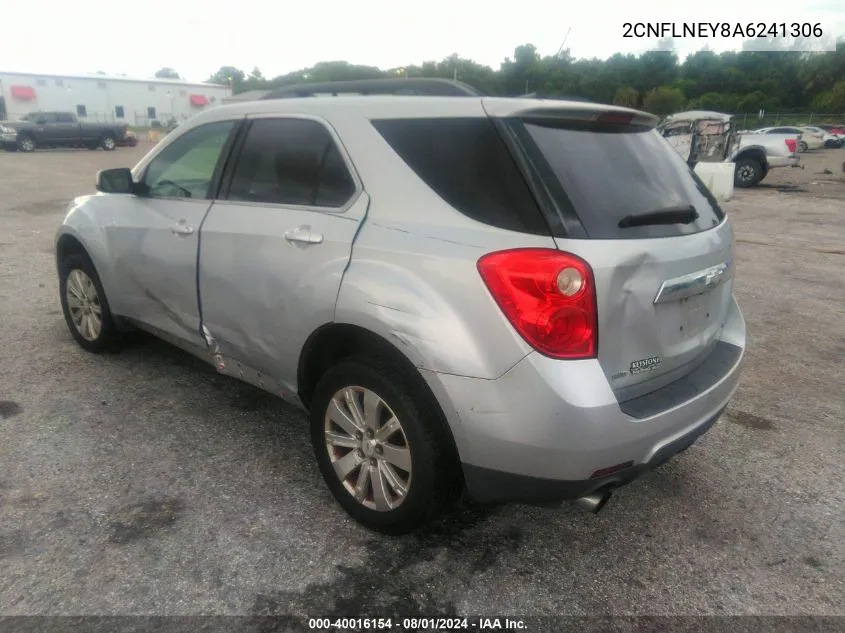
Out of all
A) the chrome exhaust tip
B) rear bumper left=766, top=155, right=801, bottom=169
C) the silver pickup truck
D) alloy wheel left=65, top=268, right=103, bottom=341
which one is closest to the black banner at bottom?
the chrome exhaust tip

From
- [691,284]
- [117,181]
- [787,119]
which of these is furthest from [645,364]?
[787,119]

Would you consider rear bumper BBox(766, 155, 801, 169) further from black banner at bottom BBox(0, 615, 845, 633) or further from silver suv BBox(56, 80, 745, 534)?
black banner at bottom BBox(0, 615, 845, 633)

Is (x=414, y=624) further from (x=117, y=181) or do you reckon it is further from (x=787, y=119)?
(x=787, y=119)

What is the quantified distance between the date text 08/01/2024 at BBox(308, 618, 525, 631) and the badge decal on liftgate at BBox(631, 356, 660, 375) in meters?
0.93

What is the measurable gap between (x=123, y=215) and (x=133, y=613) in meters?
2.41

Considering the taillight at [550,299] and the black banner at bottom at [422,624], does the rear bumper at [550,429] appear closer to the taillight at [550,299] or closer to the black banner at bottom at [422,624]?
the taillight at [550,299]

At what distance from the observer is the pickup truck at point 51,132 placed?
28.8 m

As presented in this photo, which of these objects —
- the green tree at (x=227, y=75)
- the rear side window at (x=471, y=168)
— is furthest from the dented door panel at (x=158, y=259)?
the green tree at (x=227, y=75)

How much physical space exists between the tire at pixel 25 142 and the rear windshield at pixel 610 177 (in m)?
32.6

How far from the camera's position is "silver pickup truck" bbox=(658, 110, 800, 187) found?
1716 centimetres

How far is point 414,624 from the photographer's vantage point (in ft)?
7.22

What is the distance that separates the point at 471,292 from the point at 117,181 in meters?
2.57

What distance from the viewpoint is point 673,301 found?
2369 millimetres

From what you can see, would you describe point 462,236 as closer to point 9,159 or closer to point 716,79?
point 9,159
